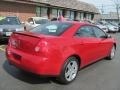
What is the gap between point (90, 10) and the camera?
3806 centimetres

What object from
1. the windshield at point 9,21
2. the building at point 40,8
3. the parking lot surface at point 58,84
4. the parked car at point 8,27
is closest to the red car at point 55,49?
the parking lot surface at point 58,84

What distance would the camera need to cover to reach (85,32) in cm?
610

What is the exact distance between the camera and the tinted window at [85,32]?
5.80 metres

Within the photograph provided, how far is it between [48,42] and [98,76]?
2.01 metres

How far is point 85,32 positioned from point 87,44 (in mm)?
384

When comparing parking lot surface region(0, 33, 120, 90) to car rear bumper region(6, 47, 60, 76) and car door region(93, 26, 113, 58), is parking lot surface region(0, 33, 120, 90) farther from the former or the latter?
car door region(93, 26, 113, 58)

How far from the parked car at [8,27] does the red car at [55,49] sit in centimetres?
537

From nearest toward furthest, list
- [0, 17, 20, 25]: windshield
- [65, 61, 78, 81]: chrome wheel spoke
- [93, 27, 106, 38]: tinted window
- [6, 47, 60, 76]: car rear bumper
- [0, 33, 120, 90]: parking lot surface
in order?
1. [6, 47, 60, 76]: car rear bumper
2. [0, 33, 120, 90]: parking lot surface
3. [65, 61, 78, 81]: chrome wheel spoke
4. [93, 27, 106, 38]: tinted window
5. [0, 17, 20, 25]: windshield

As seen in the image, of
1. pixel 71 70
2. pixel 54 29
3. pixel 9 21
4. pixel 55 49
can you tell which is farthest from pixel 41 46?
pixel 9 21

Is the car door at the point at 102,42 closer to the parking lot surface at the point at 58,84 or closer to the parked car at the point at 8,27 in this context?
the parking lot surface at the point at 58,84

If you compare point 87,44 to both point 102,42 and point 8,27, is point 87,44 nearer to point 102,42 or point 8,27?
point 102,42

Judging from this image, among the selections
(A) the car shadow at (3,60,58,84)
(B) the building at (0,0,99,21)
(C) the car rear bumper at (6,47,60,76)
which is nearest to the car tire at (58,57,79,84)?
(C) the car rear bumper at (6,47,60,76)

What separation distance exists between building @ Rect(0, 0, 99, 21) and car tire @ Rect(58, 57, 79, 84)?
1552 centimetres

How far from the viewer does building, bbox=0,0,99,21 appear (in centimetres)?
2030
